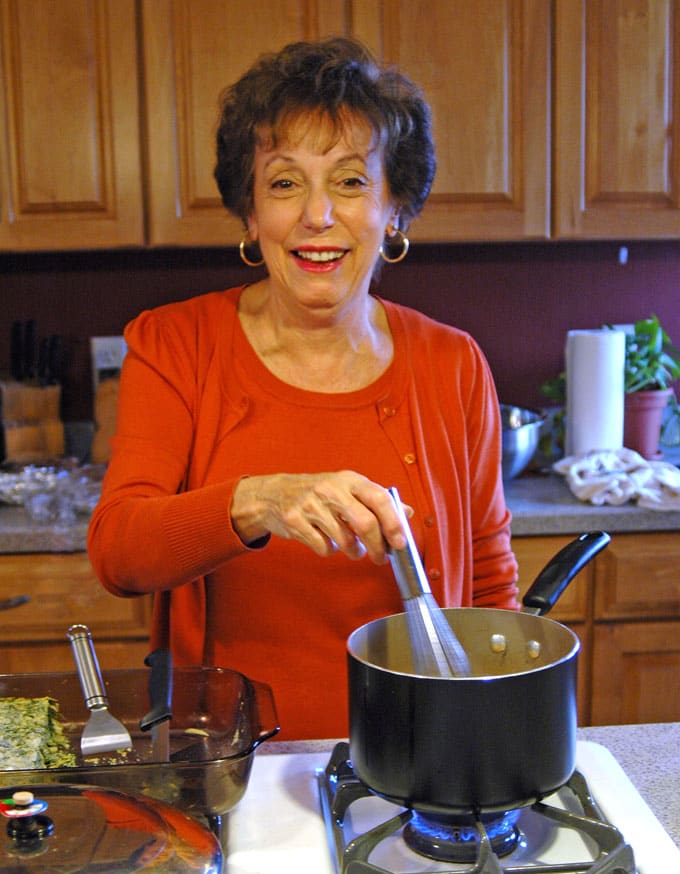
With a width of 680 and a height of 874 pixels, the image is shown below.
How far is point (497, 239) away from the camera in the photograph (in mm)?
2242

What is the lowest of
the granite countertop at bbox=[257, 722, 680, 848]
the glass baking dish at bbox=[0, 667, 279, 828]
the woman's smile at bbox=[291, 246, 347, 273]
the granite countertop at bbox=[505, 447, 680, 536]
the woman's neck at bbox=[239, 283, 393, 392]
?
the granite countertop at bbox=[505, 447, 680, 536]

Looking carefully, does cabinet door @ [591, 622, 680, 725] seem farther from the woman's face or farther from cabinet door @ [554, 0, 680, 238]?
the woman's face

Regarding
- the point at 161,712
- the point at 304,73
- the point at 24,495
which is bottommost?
the point at 24,495

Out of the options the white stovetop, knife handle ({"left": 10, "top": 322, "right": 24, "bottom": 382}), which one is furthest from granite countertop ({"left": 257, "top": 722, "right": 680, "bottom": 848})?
knife handle ({"left": 10, "top": 322, "right": 24, "bottom": 382})

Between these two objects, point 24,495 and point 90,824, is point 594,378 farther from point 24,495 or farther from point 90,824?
point 90,824

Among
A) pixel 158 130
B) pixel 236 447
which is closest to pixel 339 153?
pixel 236 447

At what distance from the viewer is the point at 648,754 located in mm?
899

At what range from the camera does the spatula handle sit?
77 cm

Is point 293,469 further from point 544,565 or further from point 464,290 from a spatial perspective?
point 464,290

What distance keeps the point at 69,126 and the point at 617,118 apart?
120cm

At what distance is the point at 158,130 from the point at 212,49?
205mm

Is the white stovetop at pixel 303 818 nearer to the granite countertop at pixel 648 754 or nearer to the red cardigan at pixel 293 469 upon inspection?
the granite countertop at pixel 648 754

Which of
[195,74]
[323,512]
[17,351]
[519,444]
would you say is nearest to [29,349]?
[17,351]

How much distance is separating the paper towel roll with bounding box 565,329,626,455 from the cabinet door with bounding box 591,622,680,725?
0.44 meters
